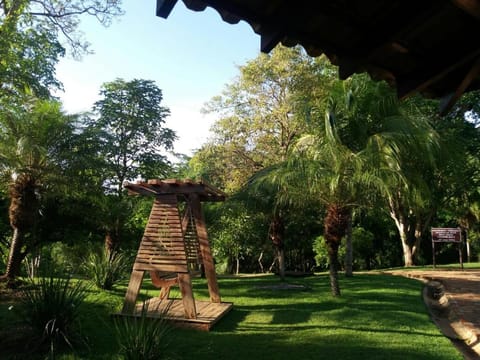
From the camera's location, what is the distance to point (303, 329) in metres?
6.34

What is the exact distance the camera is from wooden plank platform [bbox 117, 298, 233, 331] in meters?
6.39

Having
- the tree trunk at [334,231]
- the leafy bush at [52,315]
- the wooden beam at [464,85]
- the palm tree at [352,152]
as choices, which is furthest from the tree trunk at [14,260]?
the wooden beam at [464,85]

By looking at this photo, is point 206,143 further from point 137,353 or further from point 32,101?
point 137,353

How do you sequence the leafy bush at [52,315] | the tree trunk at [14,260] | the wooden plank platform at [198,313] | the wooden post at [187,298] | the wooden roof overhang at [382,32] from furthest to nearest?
the tree trunk at [14,260], the wooden post at [187,298], the wooden plank platform at [198,313], the leafy bush at [52,315], the wooden roof overhang at [382,32]

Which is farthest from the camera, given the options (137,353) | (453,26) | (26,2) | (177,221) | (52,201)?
(52,201)

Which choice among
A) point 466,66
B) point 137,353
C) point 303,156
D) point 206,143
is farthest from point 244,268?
point 466,66

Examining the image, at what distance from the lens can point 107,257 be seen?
9586mm

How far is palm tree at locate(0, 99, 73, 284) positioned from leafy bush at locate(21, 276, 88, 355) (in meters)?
3.52

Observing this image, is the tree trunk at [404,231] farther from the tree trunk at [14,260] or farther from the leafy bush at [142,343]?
the leafy bush at [142,343]

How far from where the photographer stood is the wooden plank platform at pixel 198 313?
6.39 meters

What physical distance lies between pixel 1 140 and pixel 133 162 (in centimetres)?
963

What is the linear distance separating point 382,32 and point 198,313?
19.2 ft

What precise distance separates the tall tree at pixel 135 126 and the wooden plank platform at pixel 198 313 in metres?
10.9

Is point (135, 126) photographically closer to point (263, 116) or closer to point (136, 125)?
point (136, 125)
